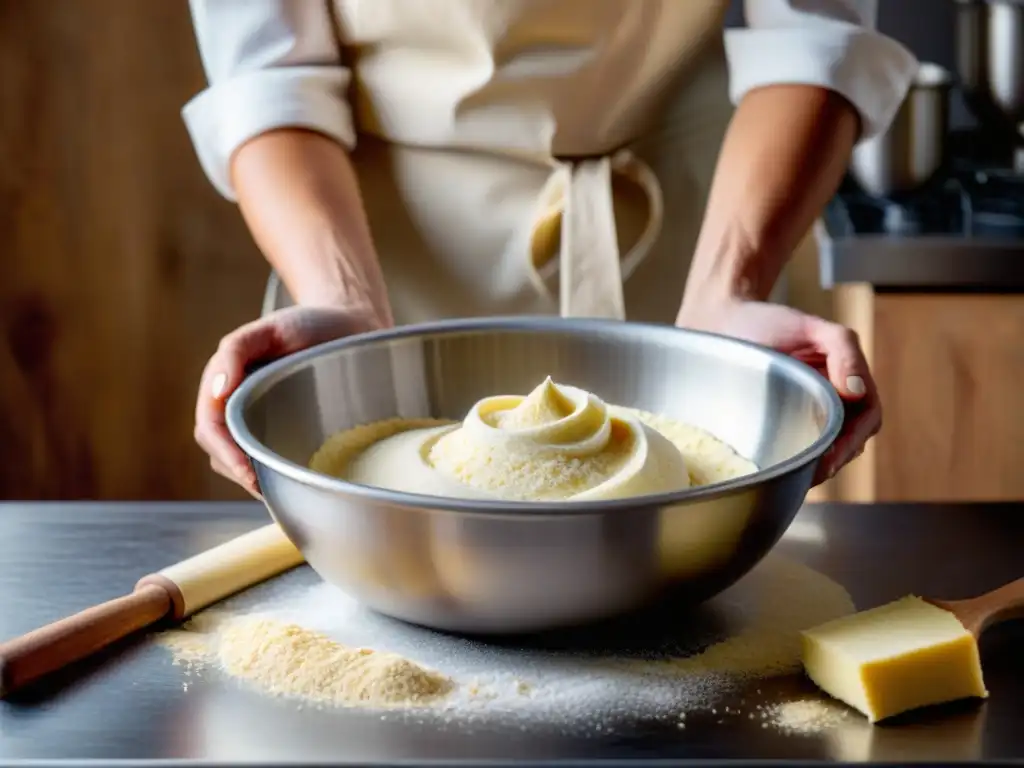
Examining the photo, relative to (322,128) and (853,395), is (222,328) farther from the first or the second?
(853,395)

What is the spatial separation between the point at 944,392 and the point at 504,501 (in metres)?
1.06

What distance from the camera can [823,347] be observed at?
0.79 m

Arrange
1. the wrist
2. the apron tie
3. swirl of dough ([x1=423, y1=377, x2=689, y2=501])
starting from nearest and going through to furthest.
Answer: swirl of dough ([x1=423, y1=377, x2=689, y2=501]) → the wrist → the apron tie

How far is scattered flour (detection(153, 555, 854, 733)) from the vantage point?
0.59 meters

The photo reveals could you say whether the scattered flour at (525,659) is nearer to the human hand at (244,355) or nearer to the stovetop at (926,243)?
the human hand at (244,355)

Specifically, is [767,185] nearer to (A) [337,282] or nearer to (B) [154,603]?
(A) [337,282]

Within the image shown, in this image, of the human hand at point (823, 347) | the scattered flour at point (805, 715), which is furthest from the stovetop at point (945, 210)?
the scattered flour at point (805, 715)

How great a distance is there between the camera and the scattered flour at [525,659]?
59 cm

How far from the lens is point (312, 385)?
779 millimetres

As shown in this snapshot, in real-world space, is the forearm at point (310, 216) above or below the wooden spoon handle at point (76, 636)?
above

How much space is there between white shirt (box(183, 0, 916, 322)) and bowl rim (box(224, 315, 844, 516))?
0.24 meters

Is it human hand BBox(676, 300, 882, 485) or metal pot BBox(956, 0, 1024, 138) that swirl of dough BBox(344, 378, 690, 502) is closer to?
human hand BBox(676, 300, 882, 485)

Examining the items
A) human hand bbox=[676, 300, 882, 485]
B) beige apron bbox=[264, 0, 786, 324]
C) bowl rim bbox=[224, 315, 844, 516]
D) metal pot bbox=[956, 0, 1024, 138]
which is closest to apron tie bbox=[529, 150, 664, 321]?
beige apron bbox=[264, 0, 786, 324]

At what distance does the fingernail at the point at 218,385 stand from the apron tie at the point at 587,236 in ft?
1.27
